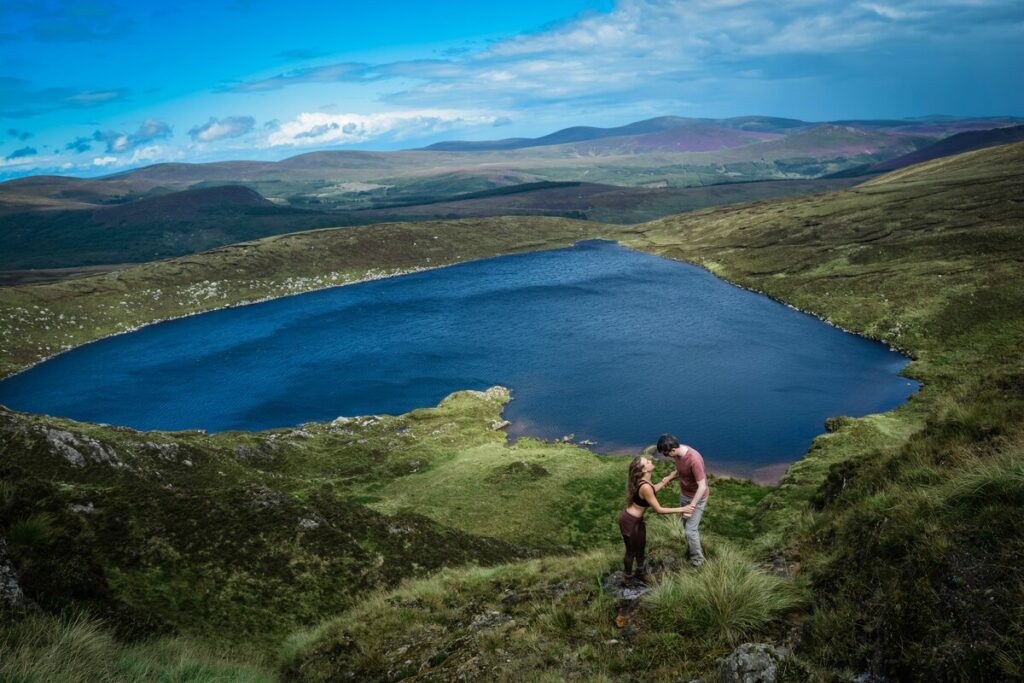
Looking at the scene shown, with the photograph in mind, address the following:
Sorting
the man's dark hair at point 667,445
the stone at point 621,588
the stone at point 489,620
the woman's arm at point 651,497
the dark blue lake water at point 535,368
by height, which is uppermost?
the man's dark hair at point 667,445

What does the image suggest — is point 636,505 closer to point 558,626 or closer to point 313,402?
point 558,626

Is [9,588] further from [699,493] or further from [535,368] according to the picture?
[535,368]

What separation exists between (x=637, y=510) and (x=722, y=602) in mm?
3272

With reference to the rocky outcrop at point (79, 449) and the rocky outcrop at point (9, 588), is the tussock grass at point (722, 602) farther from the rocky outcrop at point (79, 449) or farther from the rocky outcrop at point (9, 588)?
the rocky outcrop at point (79, 449)

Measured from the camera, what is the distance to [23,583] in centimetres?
1598

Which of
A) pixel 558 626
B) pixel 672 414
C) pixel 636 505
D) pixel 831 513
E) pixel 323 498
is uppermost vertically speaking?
pixel 636 505

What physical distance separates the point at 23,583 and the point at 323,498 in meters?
14.1

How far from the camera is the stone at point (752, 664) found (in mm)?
10945

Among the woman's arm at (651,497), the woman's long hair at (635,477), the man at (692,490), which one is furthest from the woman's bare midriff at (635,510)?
the man at (692,490)

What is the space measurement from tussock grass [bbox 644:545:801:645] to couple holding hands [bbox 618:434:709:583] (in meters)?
1.36

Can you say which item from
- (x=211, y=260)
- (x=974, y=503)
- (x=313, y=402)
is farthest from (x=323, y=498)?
(x=211, y=260)

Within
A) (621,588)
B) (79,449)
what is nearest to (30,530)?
(79,449)

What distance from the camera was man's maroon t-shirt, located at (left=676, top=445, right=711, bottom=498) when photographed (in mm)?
15945

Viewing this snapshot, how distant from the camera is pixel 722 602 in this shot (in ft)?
42.6
